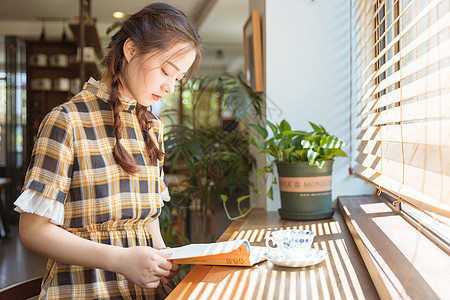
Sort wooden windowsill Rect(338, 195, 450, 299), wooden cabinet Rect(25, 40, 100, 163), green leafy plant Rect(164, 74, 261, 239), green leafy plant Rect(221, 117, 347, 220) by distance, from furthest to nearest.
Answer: wooden cabinet Rect(25, 40, 100, 163), green leafy plant Rect(164, 74, 261, 239), green leafy plant Rect(221, 117, 347, 220), wooden windowsill Rect(338, 195, 450, 299)

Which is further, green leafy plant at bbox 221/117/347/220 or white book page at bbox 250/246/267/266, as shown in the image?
green leafy plant at bbox 221/117/347/220

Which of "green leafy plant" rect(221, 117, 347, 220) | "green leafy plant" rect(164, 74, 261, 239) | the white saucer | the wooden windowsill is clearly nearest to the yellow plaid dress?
the white saucer

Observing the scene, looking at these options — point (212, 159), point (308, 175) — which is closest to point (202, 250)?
point (308, 175)

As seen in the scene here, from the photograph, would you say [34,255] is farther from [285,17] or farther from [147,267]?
[147,267]

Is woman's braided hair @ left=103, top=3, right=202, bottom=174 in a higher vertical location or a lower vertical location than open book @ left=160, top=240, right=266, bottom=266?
higher

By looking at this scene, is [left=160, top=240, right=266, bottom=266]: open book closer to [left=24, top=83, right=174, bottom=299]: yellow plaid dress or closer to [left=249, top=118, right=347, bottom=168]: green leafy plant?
[left=24, top=83, right=174, bottom=299]: yellow plaid dress

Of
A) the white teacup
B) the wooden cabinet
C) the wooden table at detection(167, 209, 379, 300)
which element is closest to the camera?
the wooden table at detection(167, 209, 379, 300)

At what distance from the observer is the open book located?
119 centimetres

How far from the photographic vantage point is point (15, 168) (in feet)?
22.0

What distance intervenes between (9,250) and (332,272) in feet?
15.1

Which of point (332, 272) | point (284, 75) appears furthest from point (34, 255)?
point (332, 272)

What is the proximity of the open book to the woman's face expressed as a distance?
0.44 m

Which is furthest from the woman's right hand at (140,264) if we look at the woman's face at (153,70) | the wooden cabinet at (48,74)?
the wooden cabinet at (48,74)

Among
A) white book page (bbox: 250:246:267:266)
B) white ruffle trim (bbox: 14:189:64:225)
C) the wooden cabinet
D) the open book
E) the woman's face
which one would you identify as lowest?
white book page (bbox: 250:246:267:266)
